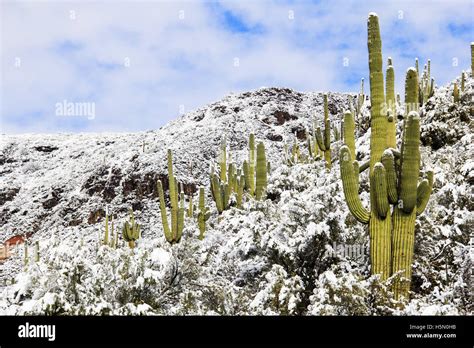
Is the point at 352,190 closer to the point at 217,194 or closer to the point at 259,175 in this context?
the point at 259,175

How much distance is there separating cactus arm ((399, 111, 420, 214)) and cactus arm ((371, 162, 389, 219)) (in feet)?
0.83

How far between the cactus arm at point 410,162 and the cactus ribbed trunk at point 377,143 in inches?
15.4

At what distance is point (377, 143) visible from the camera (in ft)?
24.5

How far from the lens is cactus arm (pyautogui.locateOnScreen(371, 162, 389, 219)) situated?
687 cm

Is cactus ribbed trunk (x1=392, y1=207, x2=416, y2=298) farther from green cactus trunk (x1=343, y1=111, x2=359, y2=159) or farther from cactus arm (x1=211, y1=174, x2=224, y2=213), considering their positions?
cactus arm (x1=211, y1=174, x2=224, y2=213)

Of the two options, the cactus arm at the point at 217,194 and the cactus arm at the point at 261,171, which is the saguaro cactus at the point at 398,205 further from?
the cactus arm at the point at 217,194

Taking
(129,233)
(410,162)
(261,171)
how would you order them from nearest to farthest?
(410,162) < (261,171) < (129,233)

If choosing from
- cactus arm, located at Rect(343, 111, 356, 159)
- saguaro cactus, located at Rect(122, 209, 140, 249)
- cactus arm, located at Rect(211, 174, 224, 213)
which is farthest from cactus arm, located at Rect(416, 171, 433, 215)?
saguaro cactus, located at Rect(122, 209, 140, 249)

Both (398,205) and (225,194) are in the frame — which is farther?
(225,194)

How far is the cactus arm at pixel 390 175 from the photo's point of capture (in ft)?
22.8

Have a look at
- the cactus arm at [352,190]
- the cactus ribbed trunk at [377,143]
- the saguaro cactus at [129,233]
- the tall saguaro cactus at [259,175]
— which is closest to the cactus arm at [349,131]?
the cactus ribbed trunk at [377,143]

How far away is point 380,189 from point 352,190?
48 centimetres

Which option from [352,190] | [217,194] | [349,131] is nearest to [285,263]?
[352,190]
